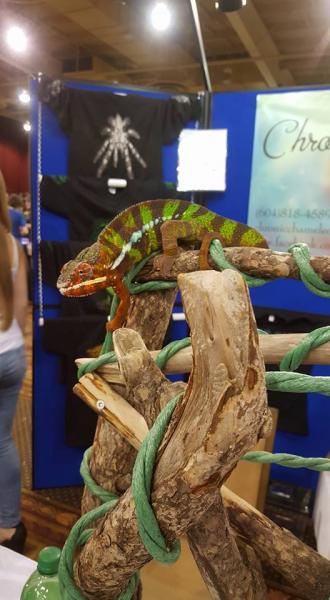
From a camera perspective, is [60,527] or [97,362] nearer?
[97,362]

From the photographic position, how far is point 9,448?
5.60 ft

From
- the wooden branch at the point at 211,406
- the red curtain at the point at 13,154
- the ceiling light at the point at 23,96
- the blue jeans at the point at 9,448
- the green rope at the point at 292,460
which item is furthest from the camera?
the red curtain at the point at 13,154

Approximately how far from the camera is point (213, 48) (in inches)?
109

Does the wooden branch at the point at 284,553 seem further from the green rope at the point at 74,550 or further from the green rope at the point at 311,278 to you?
the green rope at the point at 311,278

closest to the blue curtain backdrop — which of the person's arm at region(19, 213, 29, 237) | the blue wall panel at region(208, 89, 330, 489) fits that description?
the blue wall panel at region(208, 89, 330, 489)

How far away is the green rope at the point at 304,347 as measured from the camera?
0.47m

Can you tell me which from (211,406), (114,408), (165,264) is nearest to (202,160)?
(165,264)

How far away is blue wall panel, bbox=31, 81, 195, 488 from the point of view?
1.82 m

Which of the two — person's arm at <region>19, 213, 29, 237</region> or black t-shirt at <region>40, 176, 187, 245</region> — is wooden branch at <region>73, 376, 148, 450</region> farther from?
person's arm at <region>19, 213, 29, 237</region>

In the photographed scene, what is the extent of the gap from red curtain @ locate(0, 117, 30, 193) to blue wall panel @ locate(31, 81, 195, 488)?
3802 millimetres

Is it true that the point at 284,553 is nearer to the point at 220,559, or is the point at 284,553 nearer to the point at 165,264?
the point at 220,559

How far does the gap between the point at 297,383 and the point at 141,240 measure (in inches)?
16.6

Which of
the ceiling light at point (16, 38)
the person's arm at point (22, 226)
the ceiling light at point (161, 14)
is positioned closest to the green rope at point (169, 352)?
the ceiling light at point (161, 14)

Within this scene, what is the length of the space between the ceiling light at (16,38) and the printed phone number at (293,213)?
1922 millimetres
